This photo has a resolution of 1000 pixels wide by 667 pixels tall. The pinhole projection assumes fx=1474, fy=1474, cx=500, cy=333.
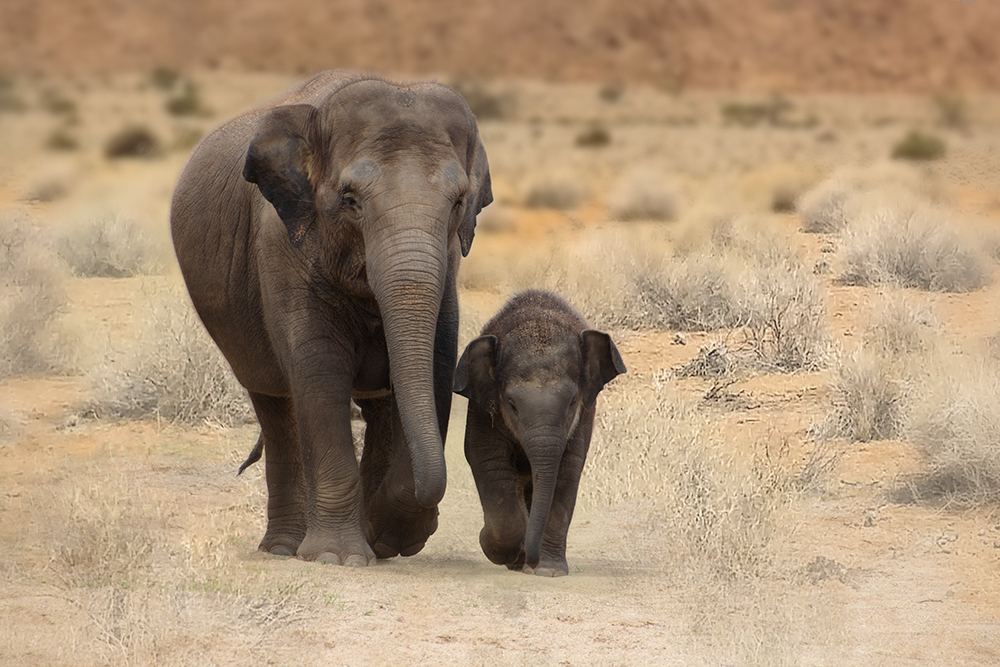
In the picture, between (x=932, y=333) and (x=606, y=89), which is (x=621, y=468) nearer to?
(x=932, y=333)

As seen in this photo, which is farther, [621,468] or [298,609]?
[621,468]

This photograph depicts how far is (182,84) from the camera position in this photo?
7038 centimetres

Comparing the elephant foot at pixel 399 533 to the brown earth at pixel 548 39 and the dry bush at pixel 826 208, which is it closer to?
the dry bush at pixel 826 208

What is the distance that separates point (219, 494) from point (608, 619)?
15.6 ft

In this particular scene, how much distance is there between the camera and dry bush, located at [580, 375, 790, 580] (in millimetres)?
8648

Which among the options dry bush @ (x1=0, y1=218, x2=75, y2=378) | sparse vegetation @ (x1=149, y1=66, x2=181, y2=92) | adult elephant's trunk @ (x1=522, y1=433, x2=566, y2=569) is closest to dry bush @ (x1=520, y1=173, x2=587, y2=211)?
dry bush @ (x1=0, y1=218, x2=75, y2=378)

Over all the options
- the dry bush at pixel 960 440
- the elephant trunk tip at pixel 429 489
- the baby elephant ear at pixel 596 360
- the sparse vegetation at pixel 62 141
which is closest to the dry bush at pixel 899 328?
the dry bush at pixel 960 440

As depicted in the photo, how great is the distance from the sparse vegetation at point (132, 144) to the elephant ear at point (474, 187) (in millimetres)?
41100

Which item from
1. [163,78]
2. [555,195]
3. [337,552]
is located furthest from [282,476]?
[163,78]

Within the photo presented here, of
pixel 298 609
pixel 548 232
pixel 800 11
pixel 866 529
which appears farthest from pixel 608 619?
pixel 800 11

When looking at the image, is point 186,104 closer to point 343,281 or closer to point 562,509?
point 562,509

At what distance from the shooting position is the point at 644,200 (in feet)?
Result: 115

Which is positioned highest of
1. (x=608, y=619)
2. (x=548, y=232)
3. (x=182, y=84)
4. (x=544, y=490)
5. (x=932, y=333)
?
(x=182, y=84)

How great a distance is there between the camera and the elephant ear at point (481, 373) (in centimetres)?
827
